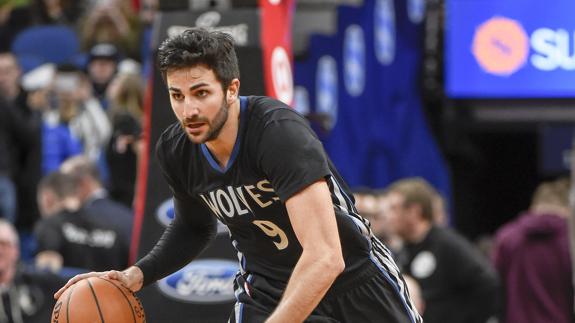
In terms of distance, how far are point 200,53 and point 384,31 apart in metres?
7.19

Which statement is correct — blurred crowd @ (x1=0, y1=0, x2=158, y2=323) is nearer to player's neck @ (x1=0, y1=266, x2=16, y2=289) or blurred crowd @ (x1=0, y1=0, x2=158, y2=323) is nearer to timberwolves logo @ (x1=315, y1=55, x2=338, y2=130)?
player's neck @ (x1=0, y1=266, x2=16, y2=289)

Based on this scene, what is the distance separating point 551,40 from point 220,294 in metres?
3.49

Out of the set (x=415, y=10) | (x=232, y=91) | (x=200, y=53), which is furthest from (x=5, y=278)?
(x=415, y=10)

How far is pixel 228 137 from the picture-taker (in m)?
4.89

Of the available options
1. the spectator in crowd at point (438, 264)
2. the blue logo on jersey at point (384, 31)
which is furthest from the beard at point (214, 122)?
the blue logo on jersey at point (384, 31)

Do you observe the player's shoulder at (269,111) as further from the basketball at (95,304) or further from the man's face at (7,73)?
the man's face at (7,73)

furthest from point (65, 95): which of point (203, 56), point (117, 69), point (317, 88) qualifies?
point (203, 56)

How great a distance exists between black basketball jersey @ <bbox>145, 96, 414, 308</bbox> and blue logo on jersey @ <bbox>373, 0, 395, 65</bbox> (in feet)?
21.5

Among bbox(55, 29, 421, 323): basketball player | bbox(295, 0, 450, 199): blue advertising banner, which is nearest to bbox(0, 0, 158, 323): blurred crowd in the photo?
bbox(295, 0, 450, 199): blue advertising banner

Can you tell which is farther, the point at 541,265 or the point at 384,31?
the point at 384,31

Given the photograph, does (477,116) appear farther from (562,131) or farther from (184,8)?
(184,8)

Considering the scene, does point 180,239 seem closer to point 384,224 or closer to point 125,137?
point 125,137

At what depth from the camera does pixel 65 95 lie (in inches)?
454

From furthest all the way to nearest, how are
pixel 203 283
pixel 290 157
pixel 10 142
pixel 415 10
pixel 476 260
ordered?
pixel 415 10 → pixel 10 142 → pixel 476 260 → pixel 203 283 → pixel 290 157
